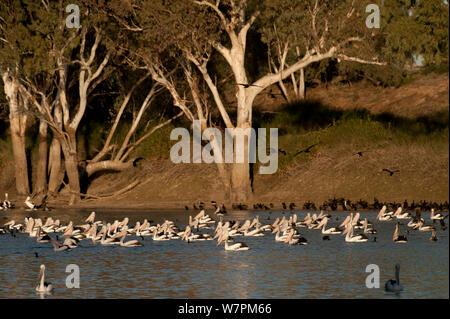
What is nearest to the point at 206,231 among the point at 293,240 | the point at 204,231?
the point at 204,231

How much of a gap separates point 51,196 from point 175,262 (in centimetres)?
2948

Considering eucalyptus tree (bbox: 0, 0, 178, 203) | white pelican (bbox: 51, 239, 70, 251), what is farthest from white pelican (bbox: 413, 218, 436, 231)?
eucalyptus tree (bbox: 0, 0, 178, 203)

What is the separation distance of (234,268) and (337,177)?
83.4 ft

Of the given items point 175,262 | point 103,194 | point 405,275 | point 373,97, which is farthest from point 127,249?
point 373,97

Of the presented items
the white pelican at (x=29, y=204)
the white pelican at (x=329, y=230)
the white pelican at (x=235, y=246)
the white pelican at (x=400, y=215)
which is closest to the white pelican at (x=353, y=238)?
the white pelican at (x=329, y=230)

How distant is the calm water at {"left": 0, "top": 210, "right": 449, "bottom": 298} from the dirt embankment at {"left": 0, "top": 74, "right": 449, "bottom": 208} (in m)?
Answer: 11.8

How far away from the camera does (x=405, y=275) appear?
26812 millimetres

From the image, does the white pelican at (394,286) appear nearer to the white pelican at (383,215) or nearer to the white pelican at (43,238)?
the white pelican at (43,238)

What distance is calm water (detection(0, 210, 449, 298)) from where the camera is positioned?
24.4 meters

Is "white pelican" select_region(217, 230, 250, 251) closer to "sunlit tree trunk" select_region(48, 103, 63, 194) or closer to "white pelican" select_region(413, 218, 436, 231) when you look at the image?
"white pelican" select_region(413, 218, 436, 231)

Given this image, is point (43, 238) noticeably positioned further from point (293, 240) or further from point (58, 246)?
point (293, 240)

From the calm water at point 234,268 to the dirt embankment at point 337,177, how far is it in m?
11.8

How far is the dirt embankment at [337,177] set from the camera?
51250 millimetres
